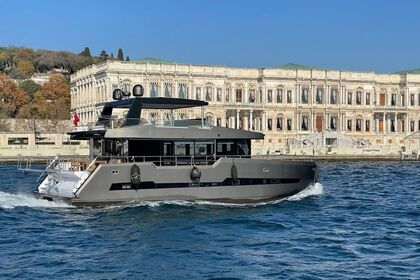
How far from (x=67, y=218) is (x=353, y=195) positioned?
1756cm

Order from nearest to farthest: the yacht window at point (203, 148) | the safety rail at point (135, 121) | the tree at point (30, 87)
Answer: the safety rail at point (135, 121), the yacht window at point (203, 148), the tree at point (30, 87)

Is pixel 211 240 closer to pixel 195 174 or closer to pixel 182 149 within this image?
pixel 195 174

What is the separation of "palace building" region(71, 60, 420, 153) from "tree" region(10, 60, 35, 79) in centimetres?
4651

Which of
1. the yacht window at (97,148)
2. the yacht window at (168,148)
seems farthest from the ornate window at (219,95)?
the yacht window at (168,148)

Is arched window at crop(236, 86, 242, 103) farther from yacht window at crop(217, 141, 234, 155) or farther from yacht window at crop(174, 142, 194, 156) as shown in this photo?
yacht window at crop(174, 142, 194, 156)

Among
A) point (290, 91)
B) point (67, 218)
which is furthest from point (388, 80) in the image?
point (67, 218)

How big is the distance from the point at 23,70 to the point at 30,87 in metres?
31.2

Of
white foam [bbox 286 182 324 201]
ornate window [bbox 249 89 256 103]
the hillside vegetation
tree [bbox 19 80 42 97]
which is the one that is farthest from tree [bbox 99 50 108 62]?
white foam [bbox 286 182 324 201]

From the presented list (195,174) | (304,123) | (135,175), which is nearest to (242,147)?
(195,174)

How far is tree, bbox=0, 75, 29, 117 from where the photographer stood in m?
119

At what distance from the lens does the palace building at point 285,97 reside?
101 m

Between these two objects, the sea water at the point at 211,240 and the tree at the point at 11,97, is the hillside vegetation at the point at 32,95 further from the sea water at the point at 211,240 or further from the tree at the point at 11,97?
the sea water at the point at 211,240

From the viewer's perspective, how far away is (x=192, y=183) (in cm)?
2958

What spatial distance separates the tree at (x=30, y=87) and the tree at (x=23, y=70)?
1758cm
